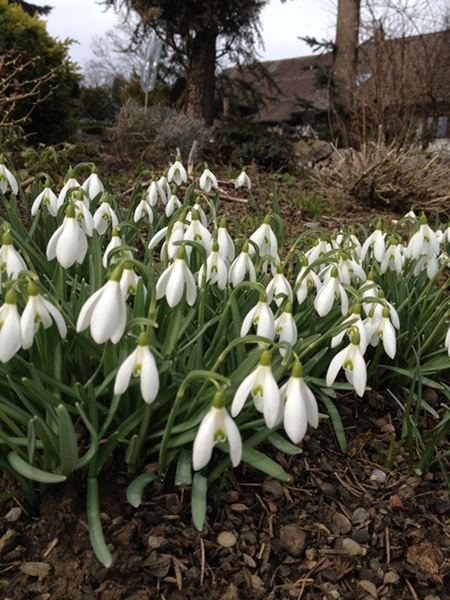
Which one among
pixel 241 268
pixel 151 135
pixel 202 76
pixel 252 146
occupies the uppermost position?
pixel 202 76

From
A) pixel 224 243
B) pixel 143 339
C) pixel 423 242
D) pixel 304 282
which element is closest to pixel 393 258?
pixel 423 242

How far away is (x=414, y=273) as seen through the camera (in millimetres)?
2561

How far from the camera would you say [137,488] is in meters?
1.44

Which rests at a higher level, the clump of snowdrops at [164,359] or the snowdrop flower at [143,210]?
the snowdrop flower at [143,210]

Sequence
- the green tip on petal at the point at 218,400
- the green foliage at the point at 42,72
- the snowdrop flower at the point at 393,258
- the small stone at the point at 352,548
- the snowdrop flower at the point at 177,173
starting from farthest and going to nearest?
the green foliage at the point at 42,72, the snowdrop flower at the point at 177,173, the snowdrop flower at the point at 393,258, the small stone at the point at 352,548, the green tip on petal at the point at 218,400

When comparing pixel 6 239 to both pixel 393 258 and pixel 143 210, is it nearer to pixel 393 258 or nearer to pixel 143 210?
pixel 143 210

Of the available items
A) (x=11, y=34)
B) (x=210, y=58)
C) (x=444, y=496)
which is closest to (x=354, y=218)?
(x=444, y=496)

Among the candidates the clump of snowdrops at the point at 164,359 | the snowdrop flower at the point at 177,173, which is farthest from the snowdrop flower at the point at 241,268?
the snowdrop flower at the point at 177,173

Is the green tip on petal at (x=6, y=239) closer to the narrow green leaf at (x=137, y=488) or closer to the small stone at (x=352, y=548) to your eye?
the narrow green leaf at (x=137, y=488)

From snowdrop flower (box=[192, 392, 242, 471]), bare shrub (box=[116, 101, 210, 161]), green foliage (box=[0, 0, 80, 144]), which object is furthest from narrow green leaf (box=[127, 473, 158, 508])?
green foliage (box=[0, 0, 80, 144])

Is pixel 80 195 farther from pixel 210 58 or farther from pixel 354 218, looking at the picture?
pixel 210 58

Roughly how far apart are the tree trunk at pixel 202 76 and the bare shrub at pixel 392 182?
6.39 m

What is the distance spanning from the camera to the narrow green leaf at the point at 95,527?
1.27 metres

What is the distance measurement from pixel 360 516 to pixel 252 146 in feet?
23.2
